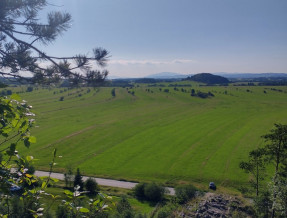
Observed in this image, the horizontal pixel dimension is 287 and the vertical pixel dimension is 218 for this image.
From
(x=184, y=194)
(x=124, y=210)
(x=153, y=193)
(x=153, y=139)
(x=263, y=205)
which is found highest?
(x=263, y=205)

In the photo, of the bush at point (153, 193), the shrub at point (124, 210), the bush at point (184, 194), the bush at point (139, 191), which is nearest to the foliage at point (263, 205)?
the bush at point (184, 194)

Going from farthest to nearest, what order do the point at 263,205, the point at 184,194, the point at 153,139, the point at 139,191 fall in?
the point at 153,139
the point at 139,191
the point at 184,194
the point at 263,205

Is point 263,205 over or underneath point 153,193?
over

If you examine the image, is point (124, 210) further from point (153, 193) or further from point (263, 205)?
point (263, 205)

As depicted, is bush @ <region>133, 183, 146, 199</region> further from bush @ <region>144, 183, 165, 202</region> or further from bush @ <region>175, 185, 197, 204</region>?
bush @ <region>175, 185, 197, 204</region>

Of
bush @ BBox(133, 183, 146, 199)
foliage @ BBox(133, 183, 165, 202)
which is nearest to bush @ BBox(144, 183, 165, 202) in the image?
foliage @ BBox(133, 183, 165, 202)

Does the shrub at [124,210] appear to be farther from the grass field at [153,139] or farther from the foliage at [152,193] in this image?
the grass field at [153,139]

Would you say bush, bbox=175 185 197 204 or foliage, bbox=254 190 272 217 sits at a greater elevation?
foliage, bbox=254 190 272 217

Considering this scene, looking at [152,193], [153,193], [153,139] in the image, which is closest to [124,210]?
[152,193]

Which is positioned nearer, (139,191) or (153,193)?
(153,193)

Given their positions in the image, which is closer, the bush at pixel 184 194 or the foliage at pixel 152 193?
the bush at pixel 184 194
